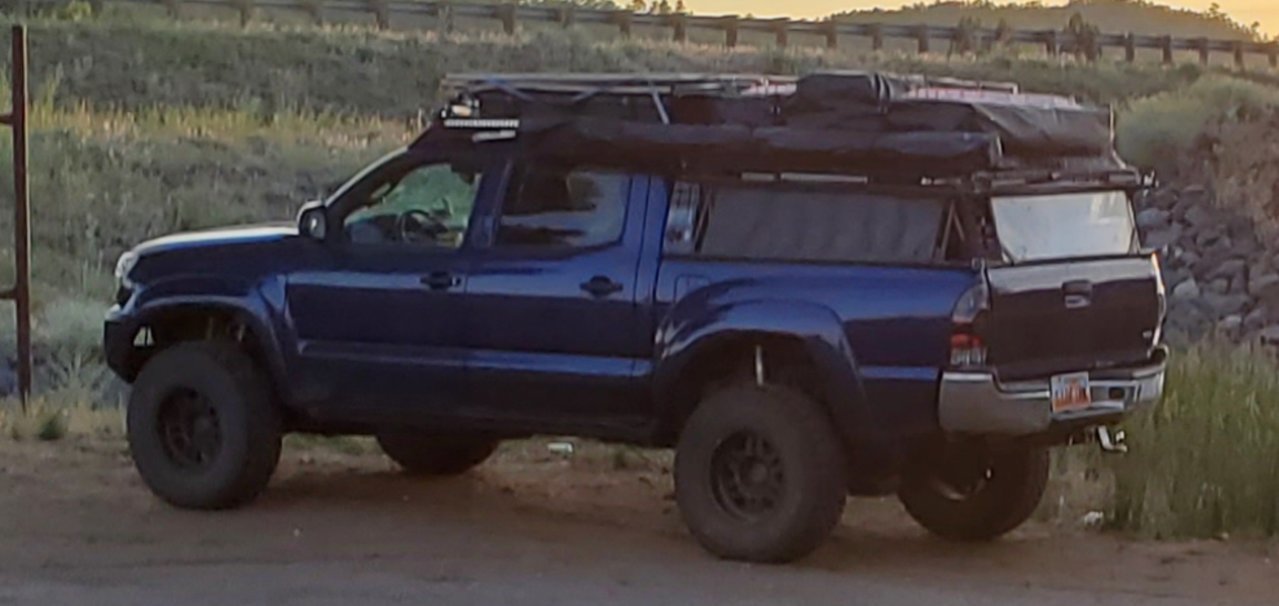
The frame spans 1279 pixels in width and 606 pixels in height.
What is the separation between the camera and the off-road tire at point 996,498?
1172 centimetres

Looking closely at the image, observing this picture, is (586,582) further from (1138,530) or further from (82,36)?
(82,36)

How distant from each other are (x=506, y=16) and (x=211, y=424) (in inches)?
1622

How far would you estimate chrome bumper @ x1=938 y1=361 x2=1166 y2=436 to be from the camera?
10242mm

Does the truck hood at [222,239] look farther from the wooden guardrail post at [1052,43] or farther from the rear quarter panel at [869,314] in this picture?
the wooden guardrail post at [1052,43]

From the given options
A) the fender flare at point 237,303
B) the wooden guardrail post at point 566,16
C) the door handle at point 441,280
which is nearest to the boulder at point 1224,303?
the fender flare at point 237,303

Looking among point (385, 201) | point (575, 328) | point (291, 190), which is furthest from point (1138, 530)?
point (291, 190)

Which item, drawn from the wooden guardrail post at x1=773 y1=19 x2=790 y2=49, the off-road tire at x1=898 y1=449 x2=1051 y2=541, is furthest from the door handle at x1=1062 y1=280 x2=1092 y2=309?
the wooden guardrail post at x1=773 y1=19 x2=790 y2=49

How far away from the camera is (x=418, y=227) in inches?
467

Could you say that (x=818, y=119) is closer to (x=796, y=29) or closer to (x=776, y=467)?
(x=776, y=467)

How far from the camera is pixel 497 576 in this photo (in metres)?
10.7

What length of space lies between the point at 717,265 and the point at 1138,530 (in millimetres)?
2481

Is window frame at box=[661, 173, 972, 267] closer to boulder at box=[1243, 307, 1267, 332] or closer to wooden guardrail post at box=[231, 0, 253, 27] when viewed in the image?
boulder at box=[1243, 307, 1267, 332]

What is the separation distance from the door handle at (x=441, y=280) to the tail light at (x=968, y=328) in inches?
95.8

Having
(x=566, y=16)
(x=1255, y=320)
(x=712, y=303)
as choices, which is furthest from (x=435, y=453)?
(x=566, y=16)
